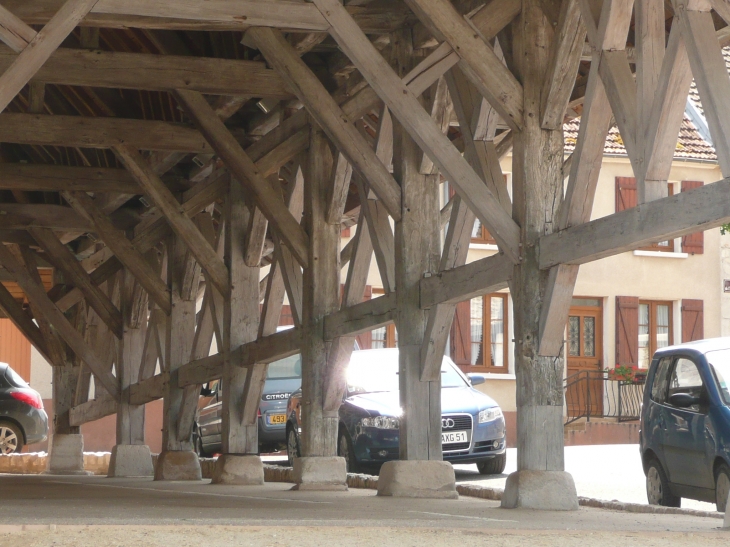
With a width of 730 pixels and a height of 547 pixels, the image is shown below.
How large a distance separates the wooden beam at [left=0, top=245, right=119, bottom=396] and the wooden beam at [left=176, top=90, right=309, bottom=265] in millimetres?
5227

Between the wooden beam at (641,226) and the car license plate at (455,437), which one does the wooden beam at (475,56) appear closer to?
the wooden beam at (641,226)

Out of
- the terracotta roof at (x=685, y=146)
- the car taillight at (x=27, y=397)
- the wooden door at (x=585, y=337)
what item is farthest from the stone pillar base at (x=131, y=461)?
the terracotta roof at (x=685, y=146)

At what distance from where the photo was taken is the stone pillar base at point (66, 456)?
17.0 meters

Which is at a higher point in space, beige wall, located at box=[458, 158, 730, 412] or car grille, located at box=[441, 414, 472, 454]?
beige wall, located at box=[458, 158, 730, 412]

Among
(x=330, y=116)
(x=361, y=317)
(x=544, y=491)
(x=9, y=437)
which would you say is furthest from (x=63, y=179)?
(x=544, y=491)

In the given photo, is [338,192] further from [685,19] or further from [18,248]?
[18,248]

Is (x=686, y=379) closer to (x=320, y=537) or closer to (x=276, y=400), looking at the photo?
(x=320, y=537)

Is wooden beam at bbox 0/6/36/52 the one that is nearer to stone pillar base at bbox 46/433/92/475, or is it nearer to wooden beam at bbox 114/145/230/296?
wooden beam at bbox 114/145/230/296

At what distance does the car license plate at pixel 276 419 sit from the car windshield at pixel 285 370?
0.54 m

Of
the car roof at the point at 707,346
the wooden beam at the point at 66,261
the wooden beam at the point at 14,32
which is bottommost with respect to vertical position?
the car roof at the point at 707,346

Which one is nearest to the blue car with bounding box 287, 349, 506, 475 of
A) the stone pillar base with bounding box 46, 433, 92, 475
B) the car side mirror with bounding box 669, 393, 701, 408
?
the car side mirror with bounding box 669, 393, 701, 408

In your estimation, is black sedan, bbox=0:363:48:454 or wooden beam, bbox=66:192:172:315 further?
black sedan, bbox=0:363:48:454

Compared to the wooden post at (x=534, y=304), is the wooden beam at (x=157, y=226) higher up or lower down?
higher up

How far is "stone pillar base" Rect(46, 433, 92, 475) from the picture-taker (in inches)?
671
